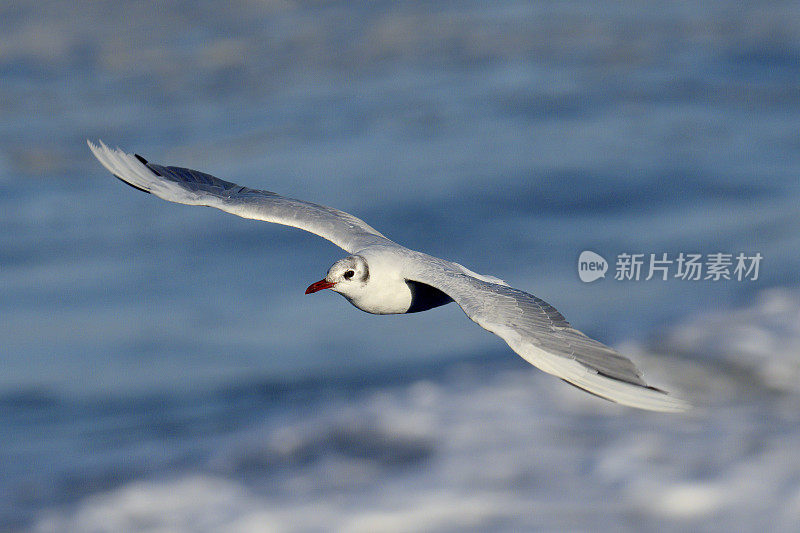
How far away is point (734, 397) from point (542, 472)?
287 cm

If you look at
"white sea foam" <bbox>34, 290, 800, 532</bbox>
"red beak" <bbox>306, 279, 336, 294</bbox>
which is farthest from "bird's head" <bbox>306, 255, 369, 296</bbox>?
"white sea foam" <bbox>34, 290, 800, 532</bbox>

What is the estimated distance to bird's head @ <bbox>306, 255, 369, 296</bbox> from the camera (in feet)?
27.5

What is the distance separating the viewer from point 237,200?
9.91 metres

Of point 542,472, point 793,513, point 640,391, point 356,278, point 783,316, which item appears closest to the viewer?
point 640,391

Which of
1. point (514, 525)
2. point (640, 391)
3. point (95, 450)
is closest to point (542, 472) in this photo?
point (514, 525)

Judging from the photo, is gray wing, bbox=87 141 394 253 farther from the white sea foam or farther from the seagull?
the white sea foam

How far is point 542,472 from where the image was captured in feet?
34.6

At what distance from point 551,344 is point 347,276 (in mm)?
2041

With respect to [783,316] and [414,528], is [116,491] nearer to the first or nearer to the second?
[414,528]

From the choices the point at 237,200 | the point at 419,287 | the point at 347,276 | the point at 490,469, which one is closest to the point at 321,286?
the point at 347,276

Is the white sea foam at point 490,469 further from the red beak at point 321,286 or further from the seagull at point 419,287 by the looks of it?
the red beak at point 321,286

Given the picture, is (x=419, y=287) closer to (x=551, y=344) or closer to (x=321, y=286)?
(x=321, y=286)

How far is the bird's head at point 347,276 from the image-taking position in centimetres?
838

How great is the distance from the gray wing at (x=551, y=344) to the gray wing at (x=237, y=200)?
159 centimetres
